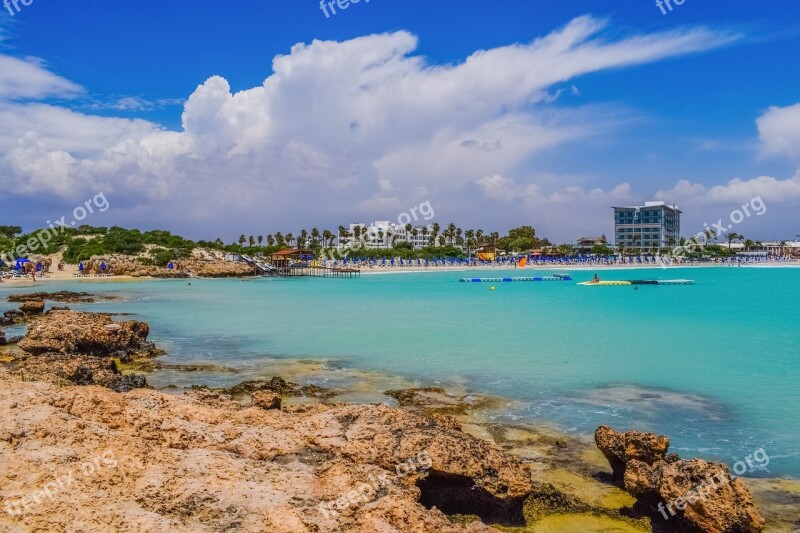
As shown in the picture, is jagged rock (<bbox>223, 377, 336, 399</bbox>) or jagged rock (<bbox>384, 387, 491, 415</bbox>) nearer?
jagged rock (<bbox>384, 387, 491, 415</bbox>)

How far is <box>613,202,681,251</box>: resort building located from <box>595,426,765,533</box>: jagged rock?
5804 inches

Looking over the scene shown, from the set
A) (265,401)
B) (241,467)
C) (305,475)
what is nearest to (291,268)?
(265,401)

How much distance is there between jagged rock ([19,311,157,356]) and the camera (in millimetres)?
14547

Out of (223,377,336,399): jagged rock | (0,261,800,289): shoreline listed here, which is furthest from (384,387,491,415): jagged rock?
(0,261,800,289): shoreline

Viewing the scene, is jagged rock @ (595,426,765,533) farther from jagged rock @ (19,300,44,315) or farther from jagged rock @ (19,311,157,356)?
jagged rock @ (19,300,44,315)

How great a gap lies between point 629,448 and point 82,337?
1408 centimetres

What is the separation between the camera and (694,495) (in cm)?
579

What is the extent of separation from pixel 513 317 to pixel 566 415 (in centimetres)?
1926

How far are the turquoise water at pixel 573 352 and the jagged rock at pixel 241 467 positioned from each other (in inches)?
178

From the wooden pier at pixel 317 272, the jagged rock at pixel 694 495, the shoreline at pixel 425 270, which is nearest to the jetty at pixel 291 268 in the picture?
the wooden pier at pixel 317 272

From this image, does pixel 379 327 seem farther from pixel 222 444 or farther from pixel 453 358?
pixel 222 444

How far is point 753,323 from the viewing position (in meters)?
27.8

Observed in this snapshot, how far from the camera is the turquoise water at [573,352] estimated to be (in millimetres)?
10898

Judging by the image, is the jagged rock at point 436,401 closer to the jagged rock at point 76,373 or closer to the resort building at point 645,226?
the jagged rock at point 76,373
